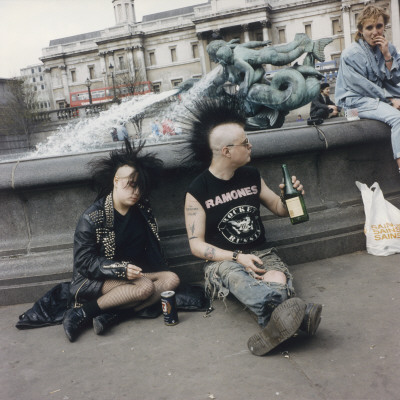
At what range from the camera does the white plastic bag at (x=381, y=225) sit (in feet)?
12.5

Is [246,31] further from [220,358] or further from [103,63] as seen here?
[220,358]

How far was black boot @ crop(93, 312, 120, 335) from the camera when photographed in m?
2.96

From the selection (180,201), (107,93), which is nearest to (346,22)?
(107,93)

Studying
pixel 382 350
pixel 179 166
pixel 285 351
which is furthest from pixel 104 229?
pixel 382 350

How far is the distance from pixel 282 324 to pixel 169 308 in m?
0.90

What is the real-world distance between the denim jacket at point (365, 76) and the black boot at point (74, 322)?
3220 millimetres

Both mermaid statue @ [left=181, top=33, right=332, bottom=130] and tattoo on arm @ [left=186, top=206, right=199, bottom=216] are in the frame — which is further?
mermaid statue @ [left=181, top=33, right=332, bottom=130]

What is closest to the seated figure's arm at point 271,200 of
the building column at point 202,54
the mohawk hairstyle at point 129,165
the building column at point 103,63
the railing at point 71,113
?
the mohawk hairstyle at point 129,165

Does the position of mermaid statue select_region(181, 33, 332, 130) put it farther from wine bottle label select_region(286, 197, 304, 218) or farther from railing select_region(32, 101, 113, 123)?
railing select_region(32, 101, 113, 123)

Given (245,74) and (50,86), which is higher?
(50,86)

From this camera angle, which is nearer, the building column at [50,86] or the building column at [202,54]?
the building column at [202,54]

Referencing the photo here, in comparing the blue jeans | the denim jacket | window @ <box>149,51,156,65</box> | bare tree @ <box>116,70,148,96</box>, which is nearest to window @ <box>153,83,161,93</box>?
bare tree @ <box>116,70,148,96</box>

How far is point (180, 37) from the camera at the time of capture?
55.4 meters

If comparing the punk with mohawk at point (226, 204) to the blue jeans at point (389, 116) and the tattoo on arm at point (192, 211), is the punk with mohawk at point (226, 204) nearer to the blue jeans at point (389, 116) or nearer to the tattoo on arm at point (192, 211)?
the tattoo on arm at point (192, 211)
